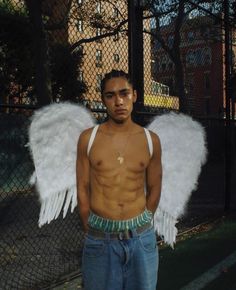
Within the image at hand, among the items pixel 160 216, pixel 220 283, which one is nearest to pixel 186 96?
pixel 220 283

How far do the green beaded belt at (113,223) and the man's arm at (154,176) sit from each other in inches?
8.3

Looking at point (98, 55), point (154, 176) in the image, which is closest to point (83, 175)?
point (154, 176)

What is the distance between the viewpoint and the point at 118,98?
9.30ft

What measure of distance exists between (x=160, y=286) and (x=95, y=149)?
254 cm

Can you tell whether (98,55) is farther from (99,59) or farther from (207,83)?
(207,83)

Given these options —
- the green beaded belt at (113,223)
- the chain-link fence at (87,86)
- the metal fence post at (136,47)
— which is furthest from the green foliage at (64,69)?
the green beaded belt at (113,223)

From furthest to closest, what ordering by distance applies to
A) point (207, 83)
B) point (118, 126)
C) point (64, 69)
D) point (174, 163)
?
1. point (64, 69)
2. point (207, 83)
3. point (174, 163)
4. point (118, 126)

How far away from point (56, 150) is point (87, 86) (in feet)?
13.4

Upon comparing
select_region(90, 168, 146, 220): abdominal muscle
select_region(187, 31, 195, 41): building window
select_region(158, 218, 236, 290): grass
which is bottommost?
select_region(158, 218, 236, 290): grass

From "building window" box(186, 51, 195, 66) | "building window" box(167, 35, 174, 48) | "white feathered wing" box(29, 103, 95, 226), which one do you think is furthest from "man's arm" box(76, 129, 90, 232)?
"building window" box(186, 51, 195, 66)

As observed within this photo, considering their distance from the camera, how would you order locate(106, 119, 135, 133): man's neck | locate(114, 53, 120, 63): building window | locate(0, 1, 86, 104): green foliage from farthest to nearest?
locate(0, 1, 86, 104): green foliage, locate(114, 53, 120, 63): building window, locate(106, 119, 135, 133): man's neck

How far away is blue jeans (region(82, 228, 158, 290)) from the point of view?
2.75 m

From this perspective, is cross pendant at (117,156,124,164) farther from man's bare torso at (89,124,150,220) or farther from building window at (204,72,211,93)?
building window at (204,72,211,93)

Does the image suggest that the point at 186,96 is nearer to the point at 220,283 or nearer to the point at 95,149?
the point at 220,283
